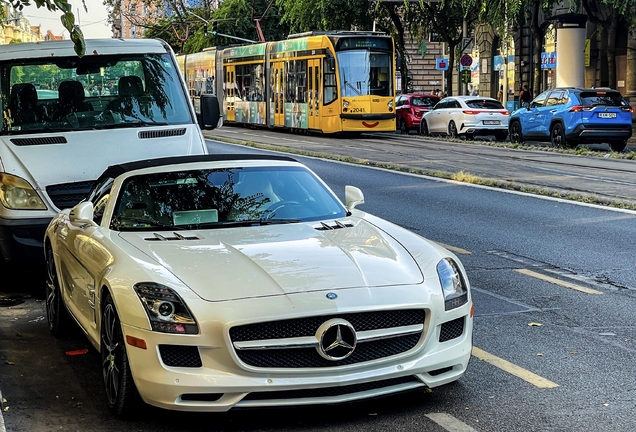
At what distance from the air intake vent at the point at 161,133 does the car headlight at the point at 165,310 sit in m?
4.96

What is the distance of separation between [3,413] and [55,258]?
1.93m

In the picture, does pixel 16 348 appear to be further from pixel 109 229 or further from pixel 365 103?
pixel 365 103

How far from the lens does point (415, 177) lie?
20.1 metres

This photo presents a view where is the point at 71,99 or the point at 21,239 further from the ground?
the point at 71,99

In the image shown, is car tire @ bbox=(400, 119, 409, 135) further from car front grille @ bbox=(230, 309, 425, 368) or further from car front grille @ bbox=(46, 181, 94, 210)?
car front grille @ bbox=(230, 309, 425, 368)

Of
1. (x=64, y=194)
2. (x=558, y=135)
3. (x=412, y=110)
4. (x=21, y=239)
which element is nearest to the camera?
(x=21, y=239)

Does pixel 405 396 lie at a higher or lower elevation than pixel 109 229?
lower

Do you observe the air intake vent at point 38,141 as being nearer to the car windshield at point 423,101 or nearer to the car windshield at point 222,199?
the car windshield at point 222,199

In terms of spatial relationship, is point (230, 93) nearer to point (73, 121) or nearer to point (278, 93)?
point (278, 93)

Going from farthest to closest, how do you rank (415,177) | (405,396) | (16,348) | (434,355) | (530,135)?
1. (530,135)
2. (415,177)
3. (16,348)
4. (405,396)
5. (434,355)

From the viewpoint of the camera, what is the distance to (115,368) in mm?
5402

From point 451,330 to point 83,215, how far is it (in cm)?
248

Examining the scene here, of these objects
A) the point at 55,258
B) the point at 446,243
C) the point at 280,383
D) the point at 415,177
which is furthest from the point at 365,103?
the point at 280,383

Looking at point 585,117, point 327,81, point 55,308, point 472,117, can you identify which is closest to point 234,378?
point 55,308
